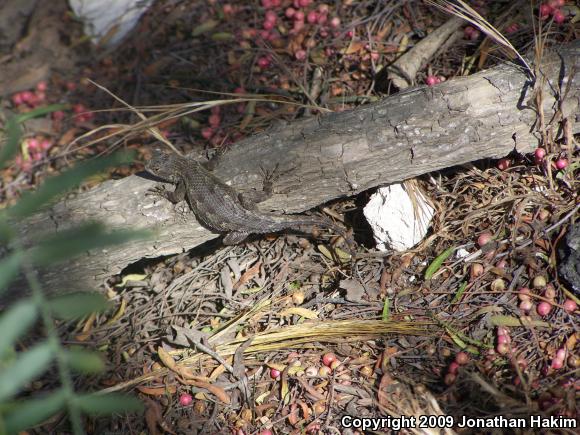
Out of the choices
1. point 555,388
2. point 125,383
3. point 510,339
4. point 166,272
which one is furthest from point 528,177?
point 125,383

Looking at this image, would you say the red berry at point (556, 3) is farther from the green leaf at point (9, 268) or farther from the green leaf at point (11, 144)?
the green leaf at point (9, 268)

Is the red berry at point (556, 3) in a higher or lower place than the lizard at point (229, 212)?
higher

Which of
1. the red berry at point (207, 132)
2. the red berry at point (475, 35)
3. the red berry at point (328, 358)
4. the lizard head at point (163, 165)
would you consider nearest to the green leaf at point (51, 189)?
the red berry at point (328, 358)

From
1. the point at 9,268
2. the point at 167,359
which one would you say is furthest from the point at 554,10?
the point at 9,268

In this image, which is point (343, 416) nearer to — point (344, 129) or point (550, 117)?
point (344, 129)

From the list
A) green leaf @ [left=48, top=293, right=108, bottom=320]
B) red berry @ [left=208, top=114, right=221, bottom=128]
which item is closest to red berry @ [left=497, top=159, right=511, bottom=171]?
red berry @ [left=208, top=114, right=221, bottom=128]

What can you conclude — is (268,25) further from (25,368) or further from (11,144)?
(25,368)

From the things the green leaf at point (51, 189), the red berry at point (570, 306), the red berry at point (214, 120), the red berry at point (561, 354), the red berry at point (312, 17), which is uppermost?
the green leaf at point (51, 189)
